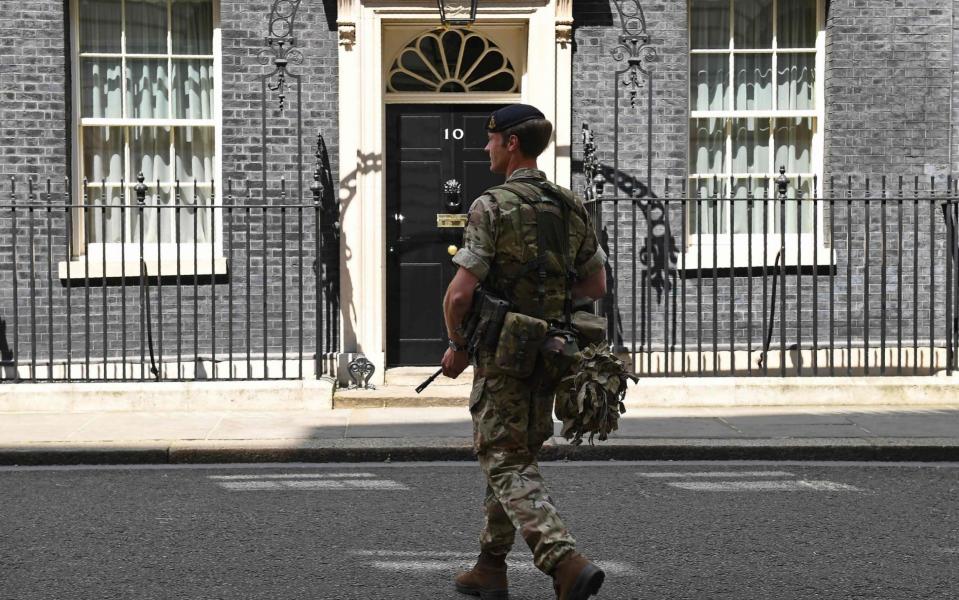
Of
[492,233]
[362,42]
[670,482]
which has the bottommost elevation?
[670,482]

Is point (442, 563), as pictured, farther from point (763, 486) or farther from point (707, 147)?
point (707, 147)

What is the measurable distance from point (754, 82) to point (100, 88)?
590cm

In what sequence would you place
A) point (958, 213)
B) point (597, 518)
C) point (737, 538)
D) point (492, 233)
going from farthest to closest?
point (958, 213)
point (597, 518)
point (737, 538)
point (492, 233)

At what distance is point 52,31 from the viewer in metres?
11.3

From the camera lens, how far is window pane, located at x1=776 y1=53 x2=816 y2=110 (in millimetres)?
12070

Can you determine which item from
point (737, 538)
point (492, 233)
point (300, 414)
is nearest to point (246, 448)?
point (300, 414)

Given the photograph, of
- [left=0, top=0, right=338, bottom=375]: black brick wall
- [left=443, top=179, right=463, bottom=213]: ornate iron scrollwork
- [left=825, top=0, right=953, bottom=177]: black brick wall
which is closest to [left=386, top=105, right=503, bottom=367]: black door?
[left=443, top=179, right=463, bottom=213]: ornate iron scrollwork

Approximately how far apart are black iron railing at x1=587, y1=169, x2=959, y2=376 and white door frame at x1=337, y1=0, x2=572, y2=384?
5.08 feet

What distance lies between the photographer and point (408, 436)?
9086mm

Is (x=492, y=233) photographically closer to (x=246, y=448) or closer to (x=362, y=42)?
(x=246, y=448)

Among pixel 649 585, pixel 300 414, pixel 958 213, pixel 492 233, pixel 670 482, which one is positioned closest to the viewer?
pixel 492 233

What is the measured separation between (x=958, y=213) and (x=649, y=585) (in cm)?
696

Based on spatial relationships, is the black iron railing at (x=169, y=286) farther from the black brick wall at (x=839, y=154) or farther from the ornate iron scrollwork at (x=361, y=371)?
the black brick wall at (x=839, y=154)

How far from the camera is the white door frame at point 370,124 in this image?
1141 cm
